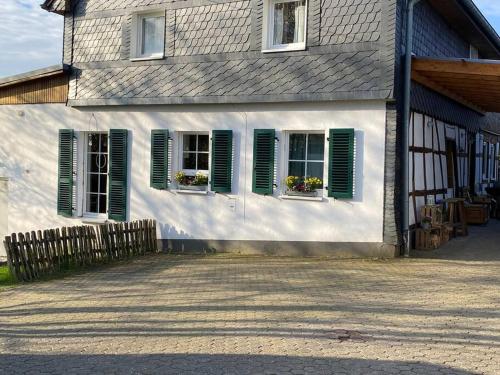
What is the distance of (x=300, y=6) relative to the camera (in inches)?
495

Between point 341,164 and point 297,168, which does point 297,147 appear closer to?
point 297,168

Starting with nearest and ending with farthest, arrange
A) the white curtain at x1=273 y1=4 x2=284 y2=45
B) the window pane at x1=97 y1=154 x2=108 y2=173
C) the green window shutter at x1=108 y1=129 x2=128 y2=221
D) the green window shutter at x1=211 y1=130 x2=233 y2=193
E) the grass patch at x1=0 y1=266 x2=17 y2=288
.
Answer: the grass patch at x1=0 y1=266 x2=17 y2=288
the white curtain at x1=273 y1=4 x2=284 y2=45
the green window shutter at x1=211 y1=130 x2=233 y2=193
the green window shutter at x1=108 y1=129 x2=128 y2=221
the window pane at x1=97 y1=154 x2=108 y2=173

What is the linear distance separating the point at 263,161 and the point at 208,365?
744cm

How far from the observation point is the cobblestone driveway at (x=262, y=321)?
18.6 ft

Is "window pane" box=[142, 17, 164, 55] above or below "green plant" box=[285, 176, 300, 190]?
above

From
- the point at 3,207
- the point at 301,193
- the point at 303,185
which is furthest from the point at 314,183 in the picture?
the point at 3,207

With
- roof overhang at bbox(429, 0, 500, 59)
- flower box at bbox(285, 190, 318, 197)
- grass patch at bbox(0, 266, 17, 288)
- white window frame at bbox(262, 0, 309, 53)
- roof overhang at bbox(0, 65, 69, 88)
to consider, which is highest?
roof overhang at bbox(429, 0, 500, 59)

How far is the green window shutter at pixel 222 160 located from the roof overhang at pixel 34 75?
4.43m

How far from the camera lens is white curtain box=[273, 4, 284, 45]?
504 inches

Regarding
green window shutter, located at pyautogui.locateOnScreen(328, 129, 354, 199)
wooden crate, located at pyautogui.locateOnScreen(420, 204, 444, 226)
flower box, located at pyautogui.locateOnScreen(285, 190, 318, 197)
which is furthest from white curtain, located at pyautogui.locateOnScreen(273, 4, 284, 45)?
wooden crate, located at pyautogui.locateOnScreen(420, 204, 444, 226)

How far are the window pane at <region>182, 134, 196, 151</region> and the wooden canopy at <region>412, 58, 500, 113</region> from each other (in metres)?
4.82

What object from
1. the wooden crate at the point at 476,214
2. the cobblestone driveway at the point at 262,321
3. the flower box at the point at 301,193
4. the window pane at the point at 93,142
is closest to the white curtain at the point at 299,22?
the flower box at the point at 301,193

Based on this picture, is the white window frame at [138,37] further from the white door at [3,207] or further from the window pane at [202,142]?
the white door at [3,207]

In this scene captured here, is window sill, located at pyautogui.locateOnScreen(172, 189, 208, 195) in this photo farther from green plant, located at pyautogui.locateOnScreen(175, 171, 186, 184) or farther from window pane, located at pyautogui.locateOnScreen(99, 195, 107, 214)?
window pane, located at pyautogui.locateOnScreen(99, 195, 107, 214)
